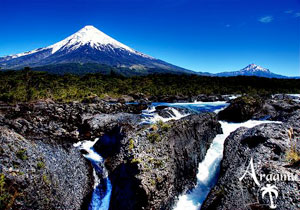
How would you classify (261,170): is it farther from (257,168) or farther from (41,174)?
(41,174)

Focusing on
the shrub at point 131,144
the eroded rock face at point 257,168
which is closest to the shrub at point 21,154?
the shrub at point 131,144

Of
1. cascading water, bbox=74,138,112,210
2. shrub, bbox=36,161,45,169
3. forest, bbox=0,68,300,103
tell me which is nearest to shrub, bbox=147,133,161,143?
cascading water, bbox=74,138,112,210

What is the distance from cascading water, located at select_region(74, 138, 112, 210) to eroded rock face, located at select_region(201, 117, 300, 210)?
478cm

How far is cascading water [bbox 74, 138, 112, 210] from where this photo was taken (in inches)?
336

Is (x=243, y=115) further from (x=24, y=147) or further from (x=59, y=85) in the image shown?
(x=59, y=85)

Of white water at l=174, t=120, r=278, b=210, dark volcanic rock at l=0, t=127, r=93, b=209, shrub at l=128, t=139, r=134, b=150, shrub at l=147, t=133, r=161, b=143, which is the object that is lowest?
white water at l=174, t=120, r=278, b=210

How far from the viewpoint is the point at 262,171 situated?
685cm

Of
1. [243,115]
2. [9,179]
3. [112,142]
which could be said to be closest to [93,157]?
[112,142]

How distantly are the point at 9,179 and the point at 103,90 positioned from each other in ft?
169

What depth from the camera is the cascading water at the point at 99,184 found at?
8.55 metres

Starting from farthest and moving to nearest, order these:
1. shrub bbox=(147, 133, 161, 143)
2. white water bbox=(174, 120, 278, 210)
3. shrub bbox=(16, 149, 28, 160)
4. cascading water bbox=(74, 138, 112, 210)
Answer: shrub bbox=(147, 133, 161, 143) → white water bbox=(174, 120, 278, 210) → cascading water bbox=(74, 138, 112, 210) → shrub bbox=(16, 149, 28, 160)

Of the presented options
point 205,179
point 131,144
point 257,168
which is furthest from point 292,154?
point 131,144

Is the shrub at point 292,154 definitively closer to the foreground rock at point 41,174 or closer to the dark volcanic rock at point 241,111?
the foreground rock at point 41,174

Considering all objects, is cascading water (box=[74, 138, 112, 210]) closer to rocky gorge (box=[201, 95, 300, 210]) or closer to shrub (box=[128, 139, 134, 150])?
shrub (box=[128, 139, 134, 150])
